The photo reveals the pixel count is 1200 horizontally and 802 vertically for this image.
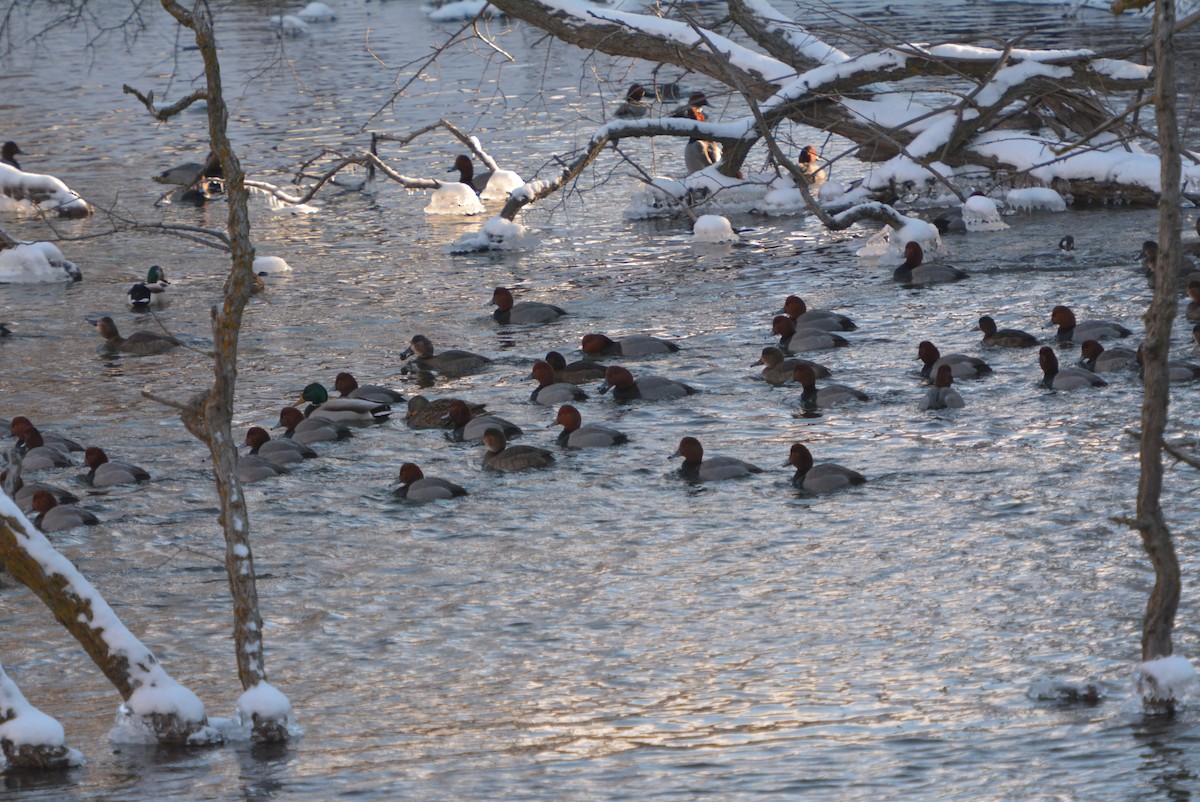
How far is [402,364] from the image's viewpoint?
49.4ft

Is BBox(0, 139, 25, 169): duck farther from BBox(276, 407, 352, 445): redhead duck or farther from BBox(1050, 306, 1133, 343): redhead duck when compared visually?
BBox(1050, 306, 1133, 343): redhead duck

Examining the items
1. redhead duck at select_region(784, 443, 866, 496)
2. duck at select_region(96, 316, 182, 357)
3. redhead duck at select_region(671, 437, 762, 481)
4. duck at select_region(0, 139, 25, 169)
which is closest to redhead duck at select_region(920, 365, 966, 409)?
redhead duck at select_region(784, 443, 866, 496)

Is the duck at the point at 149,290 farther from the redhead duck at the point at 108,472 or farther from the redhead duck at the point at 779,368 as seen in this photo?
the redhead duck at the point at 779,368

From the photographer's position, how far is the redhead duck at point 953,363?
13227 millimetres

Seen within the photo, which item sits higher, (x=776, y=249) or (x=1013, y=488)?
(x=776, y=249)

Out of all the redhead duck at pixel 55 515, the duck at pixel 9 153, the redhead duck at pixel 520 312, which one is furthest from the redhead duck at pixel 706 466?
the duck at pixel 9 153

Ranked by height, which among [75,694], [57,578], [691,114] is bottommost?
[75,694]

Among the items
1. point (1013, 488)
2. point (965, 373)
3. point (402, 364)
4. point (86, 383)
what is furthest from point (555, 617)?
point (86, 383)

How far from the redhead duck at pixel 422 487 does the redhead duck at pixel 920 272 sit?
7.22 m

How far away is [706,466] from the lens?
11.4 m

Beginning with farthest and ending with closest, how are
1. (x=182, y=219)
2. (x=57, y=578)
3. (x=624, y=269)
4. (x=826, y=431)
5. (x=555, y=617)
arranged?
(x=182, y=219) < (x=624, y=269) < (x=826, y=431) < (x=555, y=617) < (x=57, y=578)

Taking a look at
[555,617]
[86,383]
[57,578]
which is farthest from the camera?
[86,383]

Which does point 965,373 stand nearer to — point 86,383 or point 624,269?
point 624,269

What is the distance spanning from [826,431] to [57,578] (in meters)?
6.66
